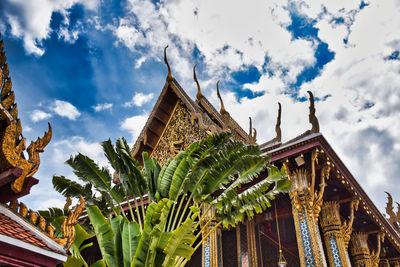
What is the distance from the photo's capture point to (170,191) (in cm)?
547

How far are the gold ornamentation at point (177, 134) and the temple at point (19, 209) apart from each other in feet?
19.2

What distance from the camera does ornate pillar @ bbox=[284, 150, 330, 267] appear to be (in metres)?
5.36

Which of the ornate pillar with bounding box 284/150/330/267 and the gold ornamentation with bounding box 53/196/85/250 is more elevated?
the ornate pillar with bounding box 284/150/330/267

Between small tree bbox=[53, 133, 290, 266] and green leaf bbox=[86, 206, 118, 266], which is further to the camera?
green leaf bbox=[86, 206, 118, 266]

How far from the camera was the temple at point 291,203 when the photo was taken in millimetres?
5910

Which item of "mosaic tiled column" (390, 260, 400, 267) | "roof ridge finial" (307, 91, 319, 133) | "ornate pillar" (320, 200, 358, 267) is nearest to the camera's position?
"ornate pillar" (320, 200, 358, 267)

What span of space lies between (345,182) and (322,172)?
105cm

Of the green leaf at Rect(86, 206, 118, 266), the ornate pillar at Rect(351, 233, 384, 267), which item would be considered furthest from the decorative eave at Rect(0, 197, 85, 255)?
the ornate pillar at Rect(351, 233, 384, 267)

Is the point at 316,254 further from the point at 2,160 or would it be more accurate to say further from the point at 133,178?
the point at 2,160

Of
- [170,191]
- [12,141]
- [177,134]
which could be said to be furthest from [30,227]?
[177,134]

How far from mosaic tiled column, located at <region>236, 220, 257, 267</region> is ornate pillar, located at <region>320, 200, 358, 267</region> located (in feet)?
5.06

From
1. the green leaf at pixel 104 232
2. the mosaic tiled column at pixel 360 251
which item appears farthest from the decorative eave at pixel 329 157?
the green leaf at pixel 104 232

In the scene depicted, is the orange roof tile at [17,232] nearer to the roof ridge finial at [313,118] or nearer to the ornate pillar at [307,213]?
the ornate pillar at [307,213]

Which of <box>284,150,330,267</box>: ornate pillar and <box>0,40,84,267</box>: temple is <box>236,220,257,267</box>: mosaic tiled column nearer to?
<box>284,150,330,267</box>: ornate pillar
